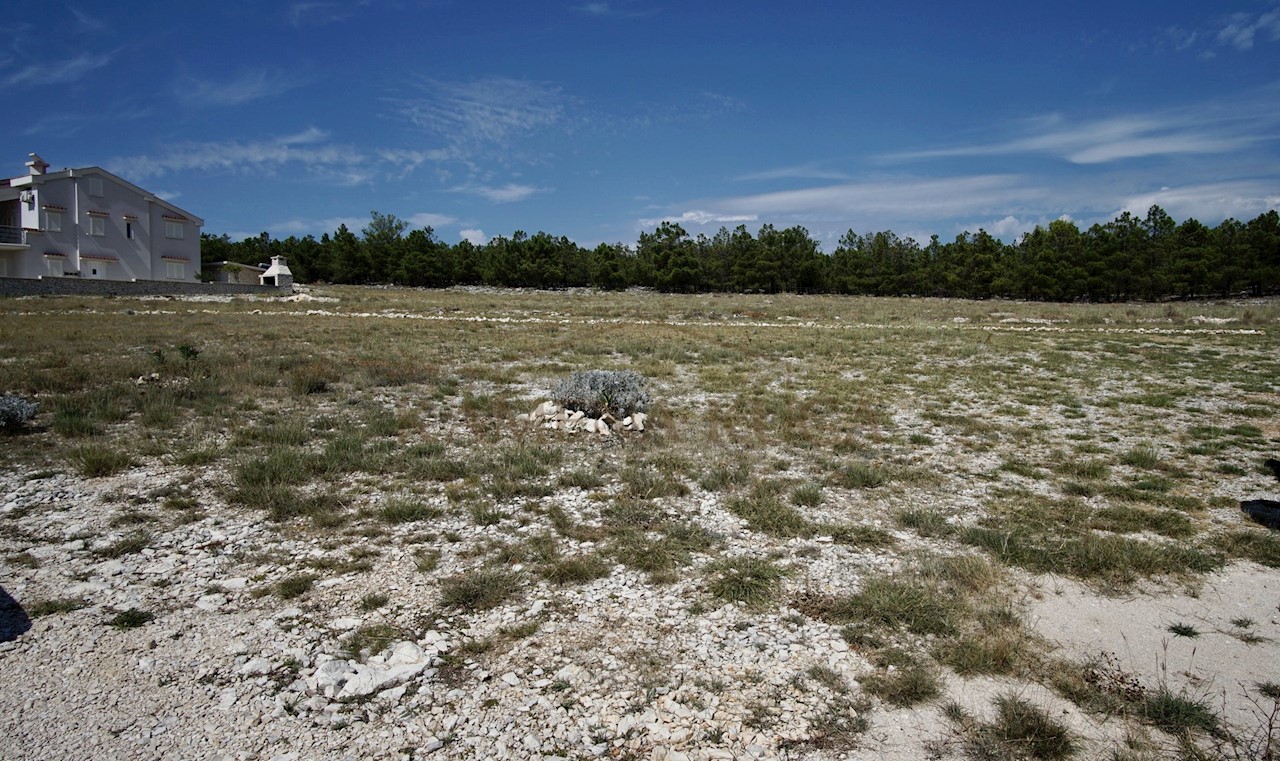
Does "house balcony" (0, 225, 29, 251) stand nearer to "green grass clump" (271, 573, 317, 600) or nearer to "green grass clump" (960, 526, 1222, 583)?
"green grass clump" (271, 573, 317, 600)

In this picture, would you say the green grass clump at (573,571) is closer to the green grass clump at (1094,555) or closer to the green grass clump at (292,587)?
the green grass clump at (292,587)

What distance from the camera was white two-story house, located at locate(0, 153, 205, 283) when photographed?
2196 inches

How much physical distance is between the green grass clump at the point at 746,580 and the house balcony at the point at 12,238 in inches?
2762

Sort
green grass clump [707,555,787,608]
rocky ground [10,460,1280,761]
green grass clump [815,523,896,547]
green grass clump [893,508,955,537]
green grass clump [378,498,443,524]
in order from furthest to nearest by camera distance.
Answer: green grass clump [378,498,443,524] < green grass clump [893,508,955,537] < green grass clump [815,523,896,547] < green grass clump [707,555,787,608] < rocky ground [10,460,1280,761]

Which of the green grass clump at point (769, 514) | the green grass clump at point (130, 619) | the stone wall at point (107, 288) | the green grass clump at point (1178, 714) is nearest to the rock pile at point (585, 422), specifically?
the green grass clump at point (769, 514)

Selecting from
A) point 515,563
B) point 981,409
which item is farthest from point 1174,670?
point 981,409

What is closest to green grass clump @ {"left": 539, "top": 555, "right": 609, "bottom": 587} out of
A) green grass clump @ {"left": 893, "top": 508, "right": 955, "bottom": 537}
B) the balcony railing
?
green grass clump @ {"left": 893, "top": 508, "right": 955, "bottom": 537}

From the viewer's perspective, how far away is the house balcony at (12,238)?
179 feet

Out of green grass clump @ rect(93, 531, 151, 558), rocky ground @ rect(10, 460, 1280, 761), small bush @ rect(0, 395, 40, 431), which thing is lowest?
rocky ground @ rect(10, 460, 1280, 761)

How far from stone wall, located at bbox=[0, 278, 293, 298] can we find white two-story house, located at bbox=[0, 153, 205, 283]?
405 inches

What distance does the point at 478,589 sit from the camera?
6.70m

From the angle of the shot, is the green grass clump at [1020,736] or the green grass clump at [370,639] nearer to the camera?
the green grass clump at [1020,736]

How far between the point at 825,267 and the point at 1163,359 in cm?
8947

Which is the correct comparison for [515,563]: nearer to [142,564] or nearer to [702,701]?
[702,701]
